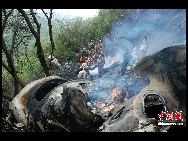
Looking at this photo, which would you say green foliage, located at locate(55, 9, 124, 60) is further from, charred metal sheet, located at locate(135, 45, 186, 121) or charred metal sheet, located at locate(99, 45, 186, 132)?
charred metal sheet, located at locate(99, 45, 186, 132)

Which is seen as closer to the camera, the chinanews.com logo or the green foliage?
the chinanews.com logo

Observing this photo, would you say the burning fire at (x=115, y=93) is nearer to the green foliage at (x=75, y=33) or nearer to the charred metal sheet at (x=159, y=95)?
the charred metal sheet at (x=159, y=95)

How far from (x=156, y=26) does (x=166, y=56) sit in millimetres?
15393

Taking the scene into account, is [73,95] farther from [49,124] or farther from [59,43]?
[59,43]

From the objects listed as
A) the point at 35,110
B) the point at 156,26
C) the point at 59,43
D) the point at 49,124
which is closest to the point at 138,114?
the point at 49,124

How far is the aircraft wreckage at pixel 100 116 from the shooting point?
1.96 m

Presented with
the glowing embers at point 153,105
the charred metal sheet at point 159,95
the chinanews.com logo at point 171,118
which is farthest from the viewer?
the glowing embers at point 153,105

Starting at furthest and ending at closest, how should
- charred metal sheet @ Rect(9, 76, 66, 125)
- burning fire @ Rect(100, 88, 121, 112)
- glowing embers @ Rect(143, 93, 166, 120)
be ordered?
burning fire @ Rect(100, 88, 121, 112)
glowing embers @ Rect(143, 93, 166, 120)
charred metal sheet @ Rect(9, 76, 66, 125)

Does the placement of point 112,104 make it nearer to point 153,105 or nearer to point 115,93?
point 115,93

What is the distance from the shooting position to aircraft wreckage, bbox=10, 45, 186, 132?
77.4 inches

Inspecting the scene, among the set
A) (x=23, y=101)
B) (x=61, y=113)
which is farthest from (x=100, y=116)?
(x=23, y=101)

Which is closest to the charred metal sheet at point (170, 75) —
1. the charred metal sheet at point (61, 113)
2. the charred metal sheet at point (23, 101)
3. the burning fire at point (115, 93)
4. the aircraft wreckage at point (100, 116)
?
the aircraft wreckage at point (100, 116)

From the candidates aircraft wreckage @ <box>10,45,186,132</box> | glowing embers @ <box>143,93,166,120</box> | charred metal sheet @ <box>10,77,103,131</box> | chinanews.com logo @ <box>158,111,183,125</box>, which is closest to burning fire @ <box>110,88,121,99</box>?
aircraft wreckage @ <box>10,45,186,132</box>

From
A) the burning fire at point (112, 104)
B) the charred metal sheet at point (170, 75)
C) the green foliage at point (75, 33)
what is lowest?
the burning fire at point (112, 104)
